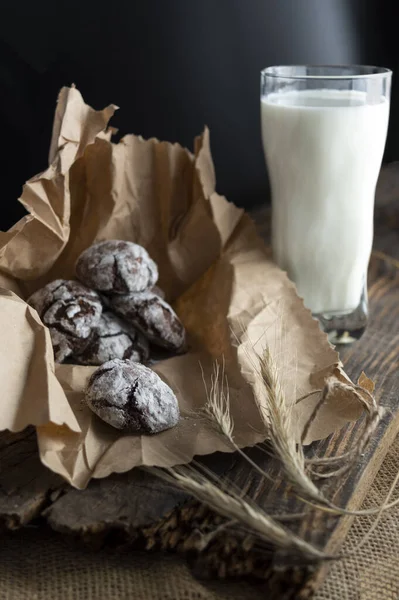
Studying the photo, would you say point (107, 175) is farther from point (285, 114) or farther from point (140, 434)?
point (140, 434)

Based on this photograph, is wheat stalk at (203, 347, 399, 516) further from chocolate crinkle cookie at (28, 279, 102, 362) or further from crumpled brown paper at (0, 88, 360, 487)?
chocolate crinkle cookie at (28, 279, 102, 362)

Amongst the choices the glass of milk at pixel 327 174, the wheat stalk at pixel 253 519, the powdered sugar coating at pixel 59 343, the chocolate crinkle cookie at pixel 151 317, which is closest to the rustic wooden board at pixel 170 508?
the wheat stalk at pixel 253 519

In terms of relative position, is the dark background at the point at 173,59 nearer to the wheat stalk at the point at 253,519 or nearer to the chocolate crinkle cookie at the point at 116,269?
the chocolate crinkle cookie at the point at 116,269

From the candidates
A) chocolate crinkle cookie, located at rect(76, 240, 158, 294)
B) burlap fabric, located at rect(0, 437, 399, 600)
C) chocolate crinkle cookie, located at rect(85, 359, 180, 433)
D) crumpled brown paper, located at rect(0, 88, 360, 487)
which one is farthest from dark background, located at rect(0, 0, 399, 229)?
burlap fabric, located at rect(0, 437, 399, 600)

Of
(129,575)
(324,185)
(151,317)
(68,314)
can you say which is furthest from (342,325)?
(129,575)

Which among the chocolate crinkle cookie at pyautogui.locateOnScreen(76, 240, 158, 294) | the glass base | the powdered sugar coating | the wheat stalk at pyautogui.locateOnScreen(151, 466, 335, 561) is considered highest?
the chocolate crinkle cookie at pyautogui.locateOnScreen(76, 240, 158, 294)

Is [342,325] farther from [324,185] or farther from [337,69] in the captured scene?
[337,69]
